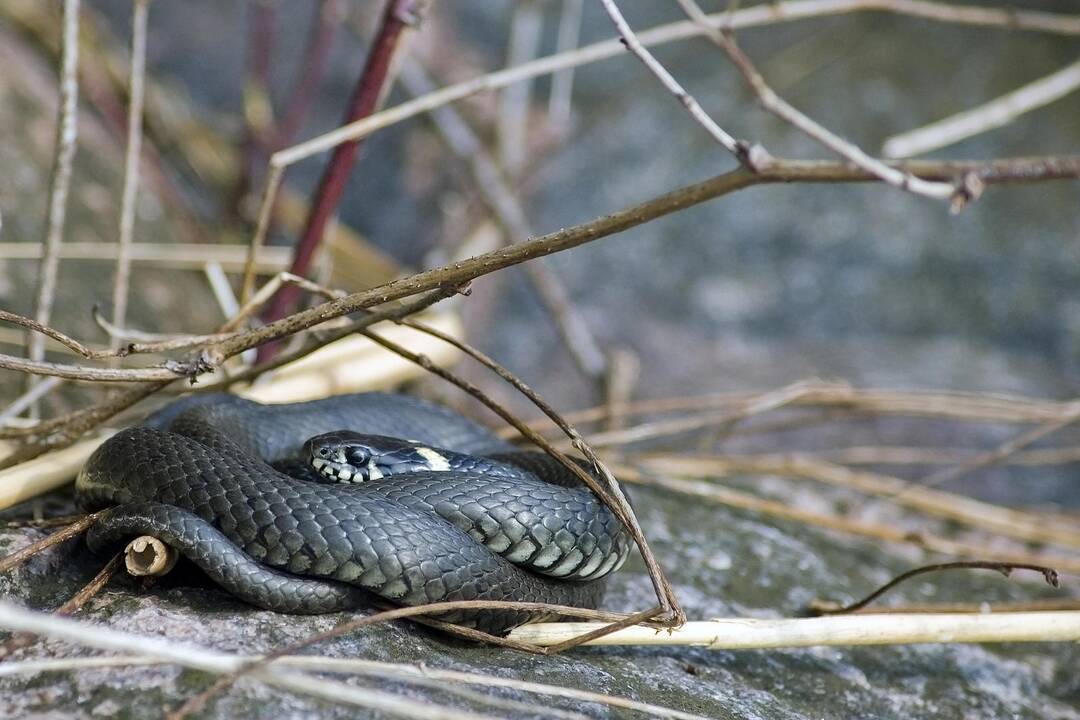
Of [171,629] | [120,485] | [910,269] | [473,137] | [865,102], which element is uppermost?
[865,102]

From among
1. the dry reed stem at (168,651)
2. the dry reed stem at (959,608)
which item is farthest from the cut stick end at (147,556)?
the dry reed stem at (959,608)

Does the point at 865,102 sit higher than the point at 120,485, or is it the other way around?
the point at 865,102

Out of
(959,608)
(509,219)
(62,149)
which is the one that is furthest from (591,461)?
(509,219)

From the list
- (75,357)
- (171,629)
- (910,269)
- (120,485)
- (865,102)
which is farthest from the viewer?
(865,102)

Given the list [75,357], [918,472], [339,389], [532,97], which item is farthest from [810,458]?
[532,97]

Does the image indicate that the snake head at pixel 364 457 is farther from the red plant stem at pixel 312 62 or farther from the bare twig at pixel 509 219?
the red plant stem at pixel 312 62

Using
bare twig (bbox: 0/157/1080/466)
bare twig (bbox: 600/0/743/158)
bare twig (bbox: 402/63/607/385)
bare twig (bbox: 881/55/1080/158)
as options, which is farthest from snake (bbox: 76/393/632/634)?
bare twig (bbox: 402/63/607/385)

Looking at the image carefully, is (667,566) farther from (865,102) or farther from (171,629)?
(865,102)
